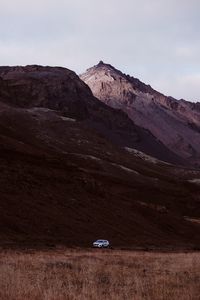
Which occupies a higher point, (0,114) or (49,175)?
(0,114)

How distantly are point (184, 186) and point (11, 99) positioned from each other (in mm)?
93271

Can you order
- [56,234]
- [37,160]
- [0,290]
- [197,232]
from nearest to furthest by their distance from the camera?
[0,290] → [56,234] → [197,232] → [37,160]

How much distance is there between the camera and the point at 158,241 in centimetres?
5875

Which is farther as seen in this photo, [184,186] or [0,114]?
[0,114]

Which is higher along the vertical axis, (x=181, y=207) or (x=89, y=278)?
(x=89, y=278)

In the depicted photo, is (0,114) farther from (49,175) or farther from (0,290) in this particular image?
(0,290)

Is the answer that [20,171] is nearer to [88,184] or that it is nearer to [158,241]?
[88,184]

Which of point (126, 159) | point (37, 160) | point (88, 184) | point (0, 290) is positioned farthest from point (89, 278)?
point (126, 159)

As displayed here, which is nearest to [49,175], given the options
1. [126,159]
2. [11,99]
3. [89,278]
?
[89,278]

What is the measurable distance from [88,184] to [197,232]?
16919 mm

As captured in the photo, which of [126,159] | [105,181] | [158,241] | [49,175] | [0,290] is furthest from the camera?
[126,159]

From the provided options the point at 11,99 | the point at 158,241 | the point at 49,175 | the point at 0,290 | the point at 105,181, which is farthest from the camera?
the point at 11,99

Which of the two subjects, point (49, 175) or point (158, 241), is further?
point (49, 175)

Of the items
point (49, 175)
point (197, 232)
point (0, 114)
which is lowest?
point (197, 232)
